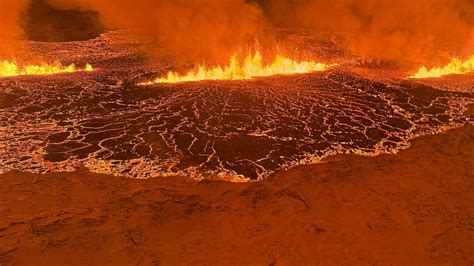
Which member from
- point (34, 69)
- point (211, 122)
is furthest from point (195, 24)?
point (211, 122)

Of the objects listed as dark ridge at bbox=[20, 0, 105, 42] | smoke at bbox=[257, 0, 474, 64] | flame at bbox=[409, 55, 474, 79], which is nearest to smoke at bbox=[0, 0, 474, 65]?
smoke at bbox=[257, 0, 474, 64]

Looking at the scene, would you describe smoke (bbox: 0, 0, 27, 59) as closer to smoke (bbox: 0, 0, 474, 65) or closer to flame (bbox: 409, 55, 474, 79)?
smoke (bbox: 0, 0, 474, 65)

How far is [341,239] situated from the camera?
3350 millimetres

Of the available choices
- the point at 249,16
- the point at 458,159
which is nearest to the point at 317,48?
the point at 249,16

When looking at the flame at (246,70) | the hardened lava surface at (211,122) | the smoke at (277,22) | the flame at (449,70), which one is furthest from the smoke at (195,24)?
the flame at (449,70)

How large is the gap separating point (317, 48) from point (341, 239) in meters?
14.8

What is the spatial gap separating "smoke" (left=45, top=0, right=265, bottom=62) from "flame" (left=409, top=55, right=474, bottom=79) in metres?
6.91

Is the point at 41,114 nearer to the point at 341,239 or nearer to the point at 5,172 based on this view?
the point at 5,172

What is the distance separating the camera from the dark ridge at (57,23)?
60.7 ft

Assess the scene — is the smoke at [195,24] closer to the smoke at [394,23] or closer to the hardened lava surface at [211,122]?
the smoke at [394,23]

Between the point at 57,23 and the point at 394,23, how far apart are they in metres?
17.2

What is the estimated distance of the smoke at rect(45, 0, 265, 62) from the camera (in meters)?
14.5

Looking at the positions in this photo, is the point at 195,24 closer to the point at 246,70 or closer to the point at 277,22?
the point at 246,70

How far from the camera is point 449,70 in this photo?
11867mm
